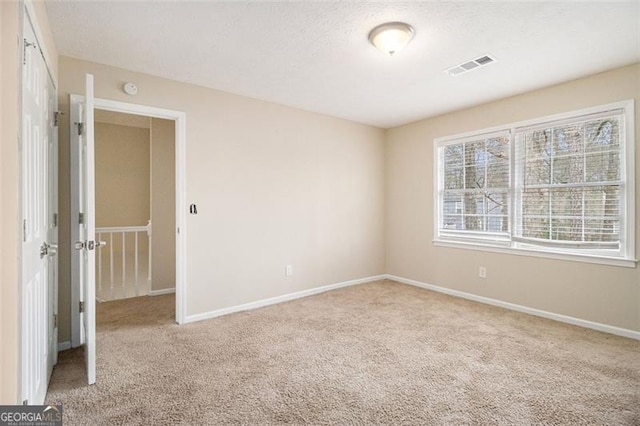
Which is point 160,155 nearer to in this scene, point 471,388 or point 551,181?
point 471,388

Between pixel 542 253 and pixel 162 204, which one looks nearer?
pixel 542 253

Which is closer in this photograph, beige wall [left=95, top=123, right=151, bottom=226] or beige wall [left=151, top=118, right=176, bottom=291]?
beige wall [left=151, top=118, right=176, bottom=291]

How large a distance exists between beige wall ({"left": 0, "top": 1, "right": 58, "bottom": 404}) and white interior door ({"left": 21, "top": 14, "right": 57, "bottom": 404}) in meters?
0.13

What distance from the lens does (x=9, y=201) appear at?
4.38 feet

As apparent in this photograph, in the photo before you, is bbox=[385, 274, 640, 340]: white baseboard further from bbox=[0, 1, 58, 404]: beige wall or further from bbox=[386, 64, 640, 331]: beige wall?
bbox=[0, 1, 58, 404]: beige wall

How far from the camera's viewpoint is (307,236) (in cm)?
436

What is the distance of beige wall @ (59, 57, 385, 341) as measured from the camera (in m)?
3.25

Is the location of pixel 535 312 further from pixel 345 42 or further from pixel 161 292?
pixel 161 292

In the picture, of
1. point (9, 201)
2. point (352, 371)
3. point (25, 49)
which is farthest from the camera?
point (352, 371)

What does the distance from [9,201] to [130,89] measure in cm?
205

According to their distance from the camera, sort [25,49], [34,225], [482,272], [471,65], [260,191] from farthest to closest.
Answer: [482,272] → [260,191] → [471,65] → [34,225] → [25,49]

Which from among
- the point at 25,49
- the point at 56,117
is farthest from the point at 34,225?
the point at 56,117

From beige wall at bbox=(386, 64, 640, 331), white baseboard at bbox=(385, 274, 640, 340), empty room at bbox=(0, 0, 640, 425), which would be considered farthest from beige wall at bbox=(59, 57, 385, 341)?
white baseboard at bbox=(385, 274, 640, 340)

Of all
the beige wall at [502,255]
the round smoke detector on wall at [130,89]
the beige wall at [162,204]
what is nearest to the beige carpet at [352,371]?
the beige wall at [502,255]
